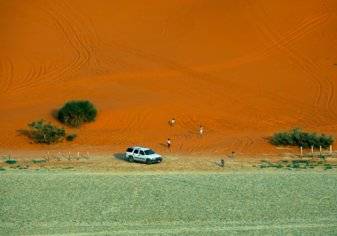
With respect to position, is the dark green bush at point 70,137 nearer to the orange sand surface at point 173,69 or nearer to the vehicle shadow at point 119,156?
the orange sand surface at point 173,69

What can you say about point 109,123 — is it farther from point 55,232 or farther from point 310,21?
point 310,21

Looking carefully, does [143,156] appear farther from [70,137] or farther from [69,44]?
[69,44]

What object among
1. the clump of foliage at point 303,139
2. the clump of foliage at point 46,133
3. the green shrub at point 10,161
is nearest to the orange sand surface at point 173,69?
the clump of foliage at point 46,133

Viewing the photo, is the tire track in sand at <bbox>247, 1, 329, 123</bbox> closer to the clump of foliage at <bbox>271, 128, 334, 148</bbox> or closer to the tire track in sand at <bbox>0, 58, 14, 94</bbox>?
the clump of foliage at <bbox>271, 128, 334, 148</bbox>

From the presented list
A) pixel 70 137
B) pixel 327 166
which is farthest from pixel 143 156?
pixel 327 166

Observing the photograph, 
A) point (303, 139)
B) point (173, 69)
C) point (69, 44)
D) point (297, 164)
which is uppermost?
point (69, 44)
